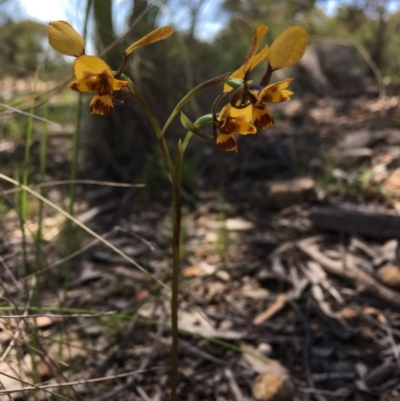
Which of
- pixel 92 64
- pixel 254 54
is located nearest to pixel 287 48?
pixel 254 54

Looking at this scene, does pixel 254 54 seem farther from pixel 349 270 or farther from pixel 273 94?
pixel 349 270

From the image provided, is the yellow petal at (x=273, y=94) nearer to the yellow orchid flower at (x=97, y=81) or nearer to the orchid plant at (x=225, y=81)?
the orchid plant at (x=225, y=81)

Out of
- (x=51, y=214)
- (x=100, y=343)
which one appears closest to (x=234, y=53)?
(x=51, y=214)

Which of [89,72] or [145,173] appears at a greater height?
[89,72]

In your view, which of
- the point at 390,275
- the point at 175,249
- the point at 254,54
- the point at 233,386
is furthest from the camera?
the point at 390,275

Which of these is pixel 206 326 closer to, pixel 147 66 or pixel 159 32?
pixel 159 32

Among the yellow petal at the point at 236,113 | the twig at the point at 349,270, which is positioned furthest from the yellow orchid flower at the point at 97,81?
the twig at the point at 349,270

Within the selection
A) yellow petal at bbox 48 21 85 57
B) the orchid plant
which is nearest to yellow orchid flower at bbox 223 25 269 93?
the orchid plant
